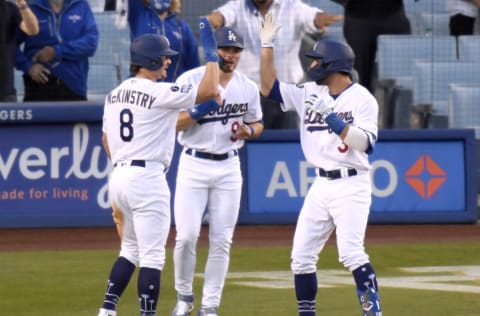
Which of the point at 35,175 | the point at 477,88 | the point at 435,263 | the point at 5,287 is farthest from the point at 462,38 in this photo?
the point at 5,287

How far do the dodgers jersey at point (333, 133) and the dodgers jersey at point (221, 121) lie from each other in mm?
797

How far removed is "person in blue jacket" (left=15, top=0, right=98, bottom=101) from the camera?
42.8ft

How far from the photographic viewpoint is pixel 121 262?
8.24 m

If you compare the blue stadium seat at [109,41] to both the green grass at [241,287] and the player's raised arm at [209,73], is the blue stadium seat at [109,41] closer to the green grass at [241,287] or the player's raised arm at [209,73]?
the green grass at [241,287]

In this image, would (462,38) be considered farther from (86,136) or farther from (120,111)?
(120,111)

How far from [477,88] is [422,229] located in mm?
1691

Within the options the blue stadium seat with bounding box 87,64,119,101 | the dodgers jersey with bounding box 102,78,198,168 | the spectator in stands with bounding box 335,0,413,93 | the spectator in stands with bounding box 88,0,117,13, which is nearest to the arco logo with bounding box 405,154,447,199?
the spectator in stands with bounding box 335,0,413,93

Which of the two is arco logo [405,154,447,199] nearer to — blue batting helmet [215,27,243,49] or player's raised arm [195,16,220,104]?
blue batting helmet [215,27,243,49]

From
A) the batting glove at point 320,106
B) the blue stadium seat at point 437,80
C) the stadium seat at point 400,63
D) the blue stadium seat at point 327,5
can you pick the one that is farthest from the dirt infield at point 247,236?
the batting glove at point 320,106

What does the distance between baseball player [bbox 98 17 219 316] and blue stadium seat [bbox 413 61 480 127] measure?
6478mm

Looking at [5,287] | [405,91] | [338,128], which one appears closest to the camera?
[338,128]

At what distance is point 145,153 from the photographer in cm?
805

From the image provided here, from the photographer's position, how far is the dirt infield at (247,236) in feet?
41.7

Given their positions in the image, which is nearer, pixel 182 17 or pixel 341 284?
pixel 341 284
